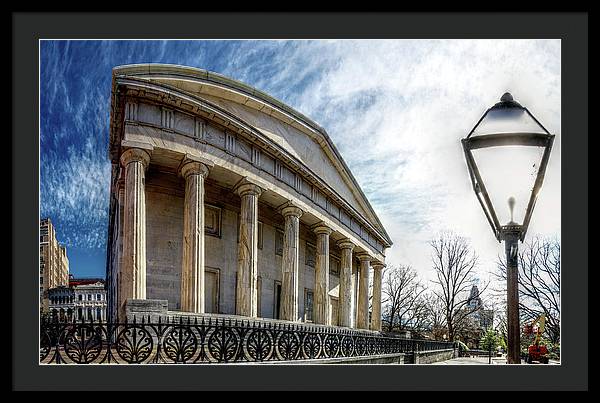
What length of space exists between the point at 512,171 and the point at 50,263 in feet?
32.8

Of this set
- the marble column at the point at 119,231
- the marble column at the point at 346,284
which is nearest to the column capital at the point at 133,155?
the marble column at the point at 119,231

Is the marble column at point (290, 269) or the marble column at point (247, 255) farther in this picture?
the marble column at point (290, 269)

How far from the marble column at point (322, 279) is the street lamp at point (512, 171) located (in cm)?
2482

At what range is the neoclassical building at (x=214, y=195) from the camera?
18281 millimetres

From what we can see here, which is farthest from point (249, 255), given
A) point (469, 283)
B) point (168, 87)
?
point (469, 283)

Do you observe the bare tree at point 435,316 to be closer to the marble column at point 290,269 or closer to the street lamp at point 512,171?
the marble column at point 290,269

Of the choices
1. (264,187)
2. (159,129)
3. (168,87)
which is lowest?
(264,187)

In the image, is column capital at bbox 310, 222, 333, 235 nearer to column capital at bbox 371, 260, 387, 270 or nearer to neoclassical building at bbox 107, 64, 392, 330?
neoclassical building at bbox 107, 64, 392, 330

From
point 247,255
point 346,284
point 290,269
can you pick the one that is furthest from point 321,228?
point 247,255

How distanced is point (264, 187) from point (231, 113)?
3733 mm

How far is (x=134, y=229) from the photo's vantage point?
59.0ft

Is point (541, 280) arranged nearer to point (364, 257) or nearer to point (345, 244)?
point (345, 244)
